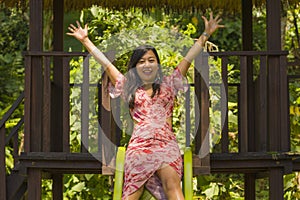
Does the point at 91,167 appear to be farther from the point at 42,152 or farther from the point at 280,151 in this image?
the point at 280,151

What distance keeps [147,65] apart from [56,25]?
3.10m

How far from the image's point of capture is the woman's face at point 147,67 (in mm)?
6906

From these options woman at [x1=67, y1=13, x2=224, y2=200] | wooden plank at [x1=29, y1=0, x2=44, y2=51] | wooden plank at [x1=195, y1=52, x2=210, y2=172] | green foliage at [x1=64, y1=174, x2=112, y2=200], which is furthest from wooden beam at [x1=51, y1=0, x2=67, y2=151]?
green foliage at [x1=64, y1=174, x2=112, y2=200]

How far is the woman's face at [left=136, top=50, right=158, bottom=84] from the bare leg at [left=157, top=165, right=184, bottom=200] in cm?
69

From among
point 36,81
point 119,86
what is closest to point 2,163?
point 36,81

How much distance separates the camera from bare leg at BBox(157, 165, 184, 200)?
668 centimetres

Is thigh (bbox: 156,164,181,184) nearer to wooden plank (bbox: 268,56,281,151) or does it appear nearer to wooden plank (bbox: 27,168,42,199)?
wooden plank (bbox: 268,56,281,151)

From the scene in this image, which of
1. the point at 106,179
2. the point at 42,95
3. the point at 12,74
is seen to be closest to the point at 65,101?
the point at 42,95

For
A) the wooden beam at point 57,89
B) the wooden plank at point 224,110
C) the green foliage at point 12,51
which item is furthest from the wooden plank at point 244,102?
the green foliage at point 12,51

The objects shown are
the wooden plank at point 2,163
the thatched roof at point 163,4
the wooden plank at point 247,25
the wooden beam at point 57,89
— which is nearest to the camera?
the wooden plank at point 2,163

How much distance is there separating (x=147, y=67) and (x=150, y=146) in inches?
23.5

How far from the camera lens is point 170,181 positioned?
22.0 feet

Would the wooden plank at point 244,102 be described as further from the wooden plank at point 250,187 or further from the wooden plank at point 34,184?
the wooden plank at point 250,187

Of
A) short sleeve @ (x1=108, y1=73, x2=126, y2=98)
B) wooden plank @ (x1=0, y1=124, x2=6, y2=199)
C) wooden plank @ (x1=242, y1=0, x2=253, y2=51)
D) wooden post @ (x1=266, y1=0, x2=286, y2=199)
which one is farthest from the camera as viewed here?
wooden plank @ (x1=242, y1=0, x2=253, y2=51)
